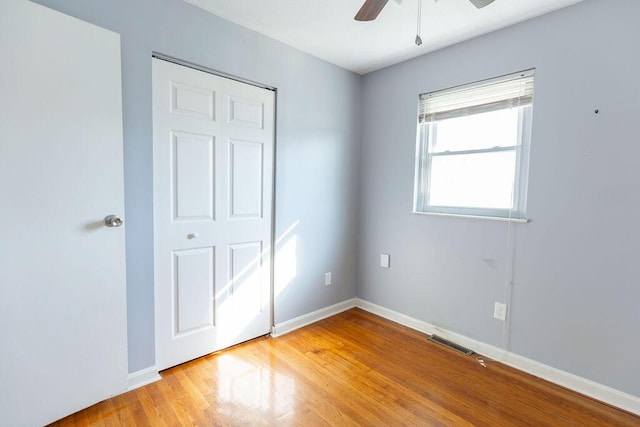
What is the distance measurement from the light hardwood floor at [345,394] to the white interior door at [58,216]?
28cm

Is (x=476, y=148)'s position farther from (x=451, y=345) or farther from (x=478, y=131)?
(x=451, y=345)

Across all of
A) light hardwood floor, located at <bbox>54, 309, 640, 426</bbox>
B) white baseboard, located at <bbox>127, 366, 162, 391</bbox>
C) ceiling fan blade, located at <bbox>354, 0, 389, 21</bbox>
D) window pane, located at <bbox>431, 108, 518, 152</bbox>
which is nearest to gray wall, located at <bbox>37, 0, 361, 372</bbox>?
white baseboard, located at <bbox>127, 366, 162, 391</bbox>

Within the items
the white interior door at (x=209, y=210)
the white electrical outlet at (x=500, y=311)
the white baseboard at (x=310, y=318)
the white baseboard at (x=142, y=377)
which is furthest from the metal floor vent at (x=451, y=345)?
the white baseboard at (x=142, y=377)

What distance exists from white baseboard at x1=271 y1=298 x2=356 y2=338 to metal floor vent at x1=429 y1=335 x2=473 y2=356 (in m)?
0.88

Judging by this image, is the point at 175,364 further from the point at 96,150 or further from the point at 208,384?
the point at 96,150

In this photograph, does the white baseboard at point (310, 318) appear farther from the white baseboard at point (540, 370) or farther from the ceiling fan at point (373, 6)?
the ceiling fan at point (373, 6)

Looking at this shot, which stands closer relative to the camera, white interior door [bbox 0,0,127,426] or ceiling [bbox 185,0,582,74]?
white interior door [bbox 0,0,127,426]

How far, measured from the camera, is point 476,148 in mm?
2293

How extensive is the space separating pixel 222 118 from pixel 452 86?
1.77 metres

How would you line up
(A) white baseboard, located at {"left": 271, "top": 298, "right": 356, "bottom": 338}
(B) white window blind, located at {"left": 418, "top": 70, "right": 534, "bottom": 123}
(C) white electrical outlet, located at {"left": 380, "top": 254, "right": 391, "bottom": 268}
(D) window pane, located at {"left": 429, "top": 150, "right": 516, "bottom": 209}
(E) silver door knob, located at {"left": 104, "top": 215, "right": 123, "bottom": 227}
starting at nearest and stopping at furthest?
(E) silver door knob, located at {"left": 104, "top": 215, "right": 123, "bottom": 227} < (B) white window blind, located at {"left": 418, "top": 70, "right": 534, "bottom": 123} < (D) window pane, located at {"left": 429, "top": 150, "right": 516, "bottom": 209} < (A) white baseboard, located at {"left": 271, "top": 298, "right": 356, "bottom": 338} < (C) white electrical outlet, located at {"left": 380, "top": 254, "right": 391, "bottom": 268}

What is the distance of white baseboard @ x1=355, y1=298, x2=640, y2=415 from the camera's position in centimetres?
170

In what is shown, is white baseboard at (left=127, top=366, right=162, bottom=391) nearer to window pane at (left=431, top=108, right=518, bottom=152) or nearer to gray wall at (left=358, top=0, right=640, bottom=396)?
gray wall at (left=358, top=0, right=640, bottom=396)

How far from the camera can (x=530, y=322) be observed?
2025 millimetres

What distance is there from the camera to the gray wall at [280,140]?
170 centimetres
